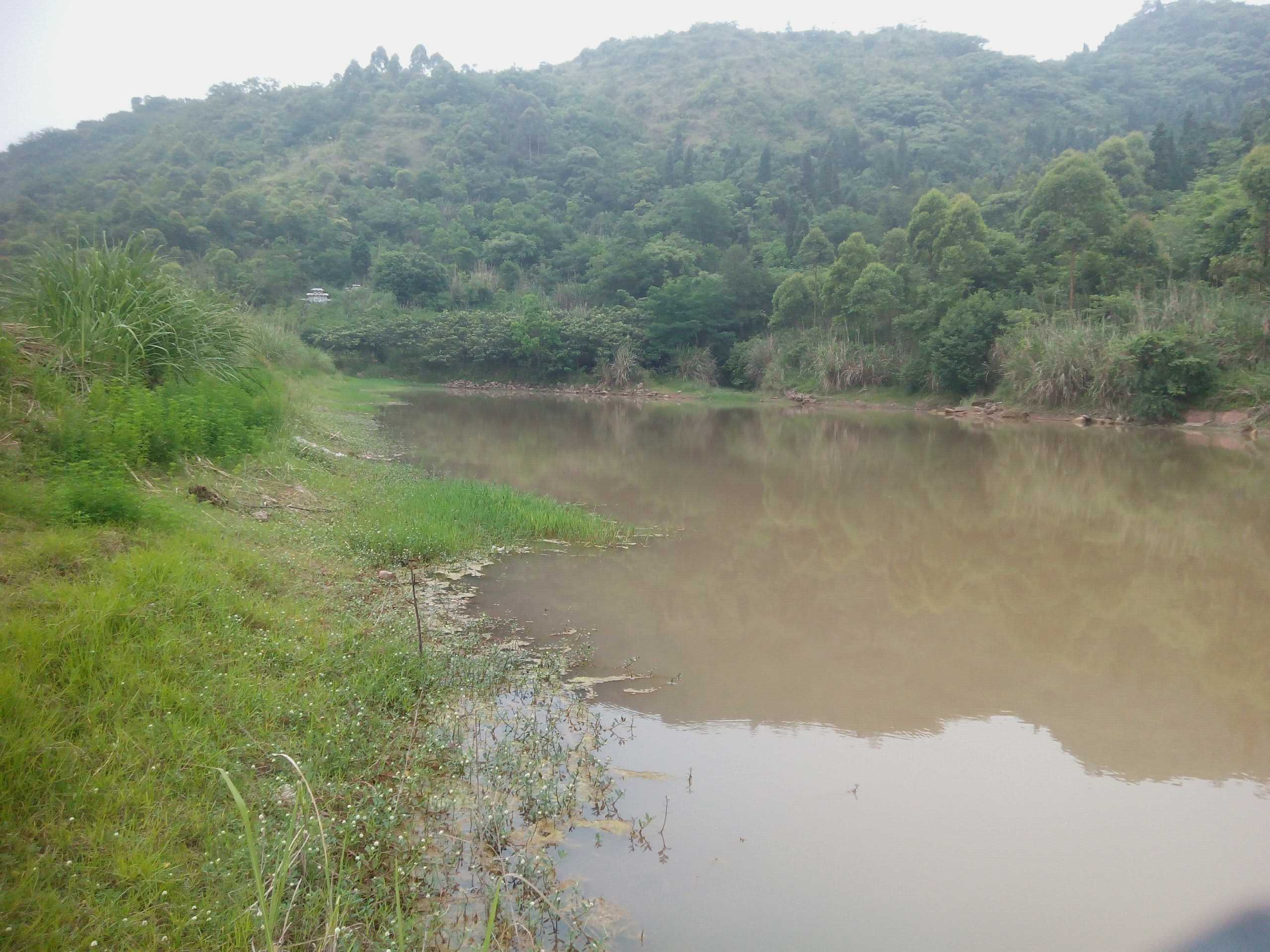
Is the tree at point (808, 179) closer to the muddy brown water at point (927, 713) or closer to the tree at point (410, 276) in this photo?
the tree at point (410, 276)

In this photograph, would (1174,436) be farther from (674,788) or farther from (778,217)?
(778,217)

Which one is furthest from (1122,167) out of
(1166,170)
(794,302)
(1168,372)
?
(1168,372)

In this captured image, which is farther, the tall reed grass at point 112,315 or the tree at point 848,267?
the tree at point 848,267

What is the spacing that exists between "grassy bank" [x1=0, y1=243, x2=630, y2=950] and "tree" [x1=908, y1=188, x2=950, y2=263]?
111 feet

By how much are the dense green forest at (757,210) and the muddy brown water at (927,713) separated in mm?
8532

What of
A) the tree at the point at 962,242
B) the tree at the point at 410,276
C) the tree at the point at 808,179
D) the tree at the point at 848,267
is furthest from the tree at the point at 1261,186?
the tree at the point at 410,276

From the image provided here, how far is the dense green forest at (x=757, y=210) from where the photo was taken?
29797 millimetres

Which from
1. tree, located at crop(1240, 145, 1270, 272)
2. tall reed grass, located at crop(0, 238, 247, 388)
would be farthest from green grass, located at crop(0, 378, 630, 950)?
tree, located at crop(1240, 145, 1270, 272)

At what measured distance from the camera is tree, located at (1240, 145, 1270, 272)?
24.4 metres

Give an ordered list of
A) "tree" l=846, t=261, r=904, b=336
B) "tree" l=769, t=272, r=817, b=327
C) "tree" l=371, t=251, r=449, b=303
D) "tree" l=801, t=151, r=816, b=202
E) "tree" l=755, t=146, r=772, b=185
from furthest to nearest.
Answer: "tree" l=755, t=146, r=772, b=185 → "tree" l=801, t=151, r=816, b=202 → "tree" l=371, t=251, r=449, b=303 → "tree" l=769, t=272, r=817, b=327 → "tree" l=846, t=261, r=904, b=336

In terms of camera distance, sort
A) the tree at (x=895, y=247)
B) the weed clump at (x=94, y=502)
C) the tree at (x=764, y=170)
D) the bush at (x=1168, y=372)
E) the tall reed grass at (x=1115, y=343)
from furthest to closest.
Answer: the tree at (x=764, y=170), the tree at (x=895, y=247), the tall reed grass at (x=1115, y=343), the bush at (x=1168, y=372), the weed clump at (x=94, y=502)

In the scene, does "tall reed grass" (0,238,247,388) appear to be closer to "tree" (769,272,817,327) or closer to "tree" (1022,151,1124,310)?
"tree" (1022,151,1124,310)

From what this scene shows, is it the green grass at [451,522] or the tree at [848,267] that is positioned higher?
the tree at [848,267]

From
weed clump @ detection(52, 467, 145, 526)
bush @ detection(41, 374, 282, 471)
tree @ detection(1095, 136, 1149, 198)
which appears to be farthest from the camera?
tree @ detection(1095, 136, 1149, 198)
